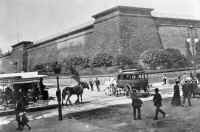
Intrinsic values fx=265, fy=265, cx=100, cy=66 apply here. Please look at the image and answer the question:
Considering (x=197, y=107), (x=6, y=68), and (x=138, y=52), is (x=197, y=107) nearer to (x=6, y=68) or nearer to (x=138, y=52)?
(x=138, y=52)

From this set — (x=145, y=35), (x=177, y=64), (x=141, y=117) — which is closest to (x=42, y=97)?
(x=141, y=117)

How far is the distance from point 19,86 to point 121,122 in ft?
21.4

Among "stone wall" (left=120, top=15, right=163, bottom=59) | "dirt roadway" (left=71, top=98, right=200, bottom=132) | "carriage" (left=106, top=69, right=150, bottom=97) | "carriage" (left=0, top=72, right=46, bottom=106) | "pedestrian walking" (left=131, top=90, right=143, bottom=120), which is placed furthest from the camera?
"stone wall" (left=120, top=15, right=163, bottom=59)

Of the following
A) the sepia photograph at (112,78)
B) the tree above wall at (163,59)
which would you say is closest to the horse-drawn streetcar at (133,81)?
the sepia photograph at (112,78)

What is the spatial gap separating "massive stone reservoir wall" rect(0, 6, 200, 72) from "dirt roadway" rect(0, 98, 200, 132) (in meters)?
22.5

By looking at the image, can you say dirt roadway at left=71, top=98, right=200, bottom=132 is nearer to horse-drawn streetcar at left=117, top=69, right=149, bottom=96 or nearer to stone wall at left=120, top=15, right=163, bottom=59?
horse-drawn streetcar at left=117, top=69, right=149, bottom=96

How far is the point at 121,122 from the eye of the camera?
29.5 feet

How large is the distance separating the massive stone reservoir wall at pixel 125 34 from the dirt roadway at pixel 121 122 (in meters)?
22.5

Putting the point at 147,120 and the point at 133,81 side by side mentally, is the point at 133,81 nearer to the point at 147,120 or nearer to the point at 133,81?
the point at 133,81

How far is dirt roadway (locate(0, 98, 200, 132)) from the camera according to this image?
7.92m

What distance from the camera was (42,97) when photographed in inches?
569

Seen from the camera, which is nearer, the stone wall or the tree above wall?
the tree above wall

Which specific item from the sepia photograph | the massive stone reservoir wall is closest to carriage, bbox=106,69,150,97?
the sepia photograph

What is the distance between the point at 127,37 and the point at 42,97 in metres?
21.1
